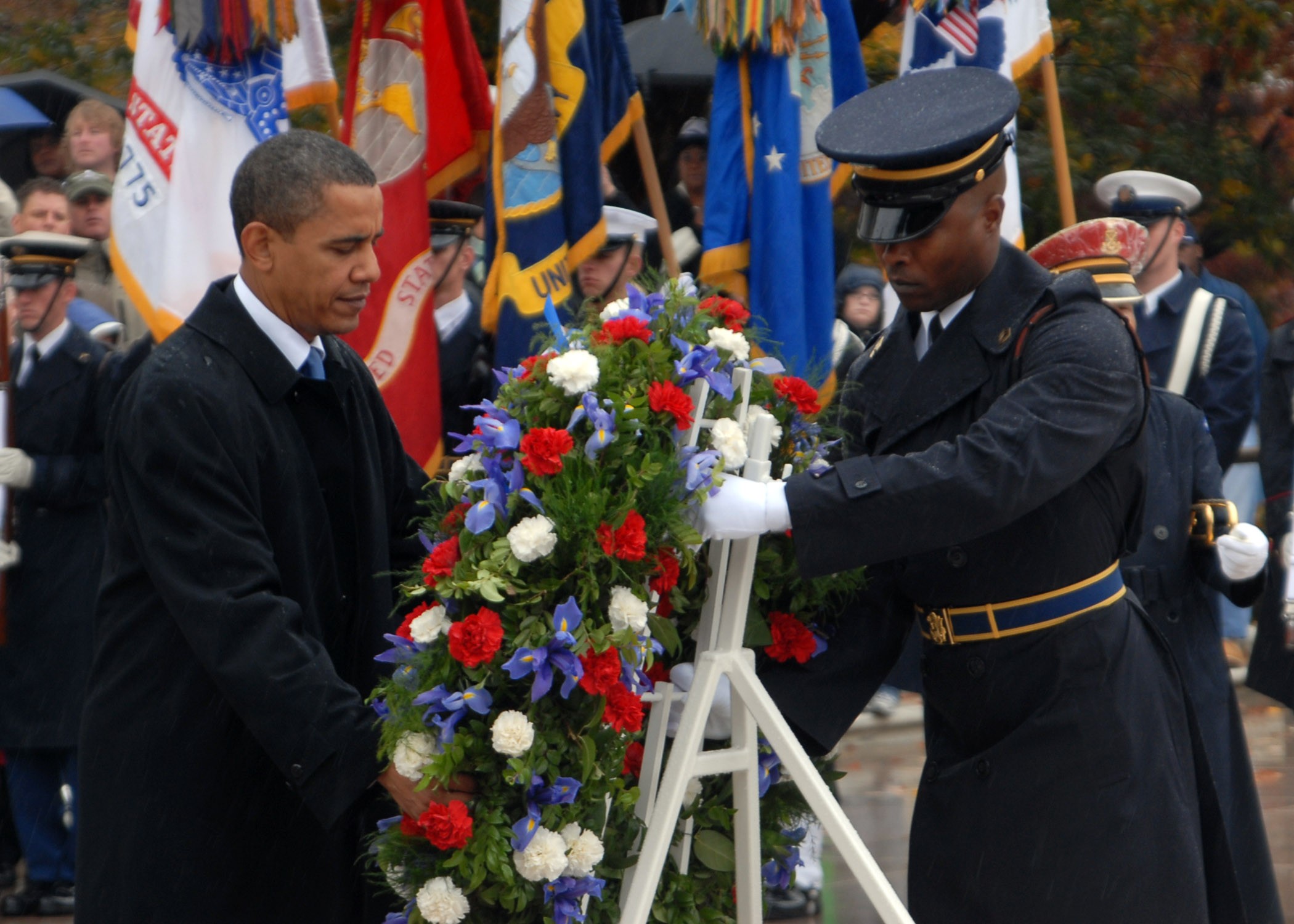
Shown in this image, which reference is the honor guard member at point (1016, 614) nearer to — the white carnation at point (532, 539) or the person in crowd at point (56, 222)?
the white carnation at point (532, 539)

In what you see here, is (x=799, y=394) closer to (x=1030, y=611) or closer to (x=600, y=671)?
(x=1030, y=611)

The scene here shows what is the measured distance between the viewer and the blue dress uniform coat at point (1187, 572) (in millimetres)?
4449

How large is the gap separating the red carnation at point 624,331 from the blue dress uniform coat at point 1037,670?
36 cm

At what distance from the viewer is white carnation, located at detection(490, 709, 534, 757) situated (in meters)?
2.53

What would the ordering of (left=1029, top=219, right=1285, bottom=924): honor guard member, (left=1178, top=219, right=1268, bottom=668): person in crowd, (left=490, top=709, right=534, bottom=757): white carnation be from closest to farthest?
(left=490, top=709, right=534, bottom=757): white carnation → (left=1029, top=219, right=1285, bottom=924): honor guard member → (left=1178, top=219, right=1268, bottom=668): person in crowd

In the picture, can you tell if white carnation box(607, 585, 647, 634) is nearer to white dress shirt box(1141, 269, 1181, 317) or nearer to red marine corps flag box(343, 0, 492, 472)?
red marine corps flag box(343, 0, 492, 472)

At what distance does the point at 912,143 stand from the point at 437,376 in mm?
2501

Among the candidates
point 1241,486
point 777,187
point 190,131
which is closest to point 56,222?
point 190,131

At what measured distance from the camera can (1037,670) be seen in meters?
3.01

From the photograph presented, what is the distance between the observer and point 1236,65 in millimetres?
10680

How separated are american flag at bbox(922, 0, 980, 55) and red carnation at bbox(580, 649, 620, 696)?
12.1ft

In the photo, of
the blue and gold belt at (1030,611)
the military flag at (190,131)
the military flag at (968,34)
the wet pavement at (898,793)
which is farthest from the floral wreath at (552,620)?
the military flag at (968,34)

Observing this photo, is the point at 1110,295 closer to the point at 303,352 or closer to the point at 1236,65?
the point at 303,352

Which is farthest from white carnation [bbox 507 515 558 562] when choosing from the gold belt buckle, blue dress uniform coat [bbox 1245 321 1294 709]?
blue dress uniform coat [bbox 1245 321 1294 709]
